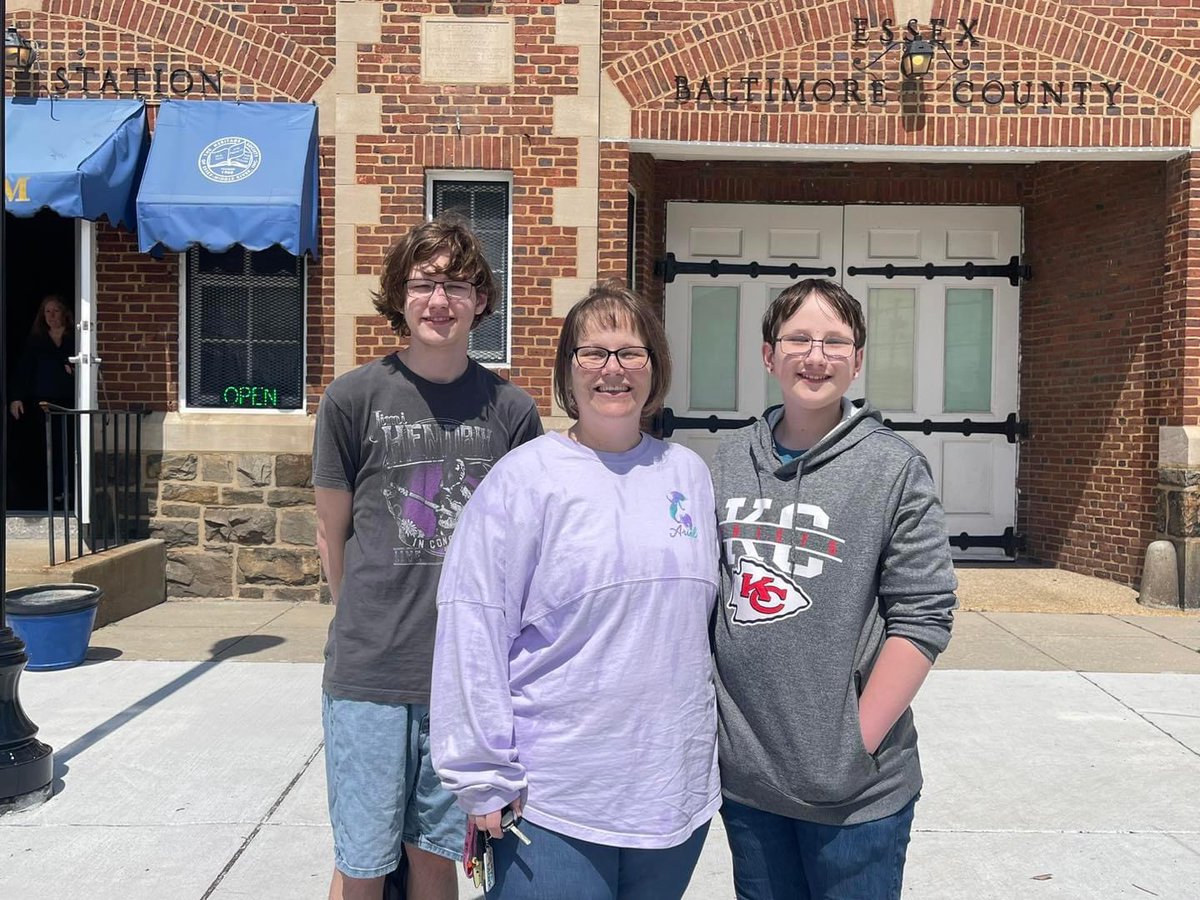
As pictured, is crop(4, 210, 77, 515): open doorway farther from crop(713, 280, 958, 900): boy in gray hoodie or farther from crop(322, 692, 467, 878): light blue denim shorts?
crop(713, 280, 958, 900): boy in gray hoodie

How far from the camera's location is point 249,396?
830cm

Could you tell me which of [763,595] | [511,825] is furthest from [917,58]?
[511,825]

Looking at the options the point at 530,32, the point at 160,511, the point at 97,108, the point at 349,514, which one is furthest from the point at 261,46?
the point at 349,514

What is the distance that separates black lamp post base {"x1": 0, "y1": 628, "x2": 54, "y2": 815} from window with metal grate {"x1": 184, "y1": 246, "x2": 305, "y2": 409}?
412 centimetres

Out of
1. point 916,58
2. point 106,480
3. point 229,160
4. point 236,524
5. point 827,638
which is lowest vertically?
point 236,524

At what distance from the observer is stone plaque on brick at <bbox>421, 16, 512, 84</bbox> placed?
7.82 m

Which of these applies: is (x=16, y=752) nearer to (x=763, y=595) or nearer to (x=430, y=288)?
(x=430, y=288)

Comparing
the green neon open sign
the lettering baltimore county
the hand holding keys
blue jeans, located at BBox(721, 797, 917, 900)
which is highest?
the lettering baltimore county

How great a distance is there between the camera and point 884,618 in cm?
209

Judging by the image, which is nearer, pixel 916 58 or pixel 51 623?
pixel 51 623

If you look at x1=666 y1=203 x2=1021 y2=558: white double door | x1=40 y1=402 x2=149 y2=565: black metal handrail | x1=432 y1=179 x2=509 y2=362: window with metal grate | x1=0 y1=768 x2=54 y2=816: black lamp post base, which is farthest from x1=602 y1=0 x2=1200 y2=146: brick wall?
x1=0 y1=768 x2=54 y2=816: black lamp post base

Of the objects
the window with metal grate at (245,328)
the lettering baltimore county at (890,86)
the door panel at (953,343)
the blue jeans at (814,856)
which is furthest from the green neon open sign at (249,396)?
the blue jeans at (814,856)

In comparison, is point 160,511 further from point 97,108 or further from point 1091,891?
point 1091,891

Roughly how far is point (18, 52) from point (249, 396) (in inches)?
112
